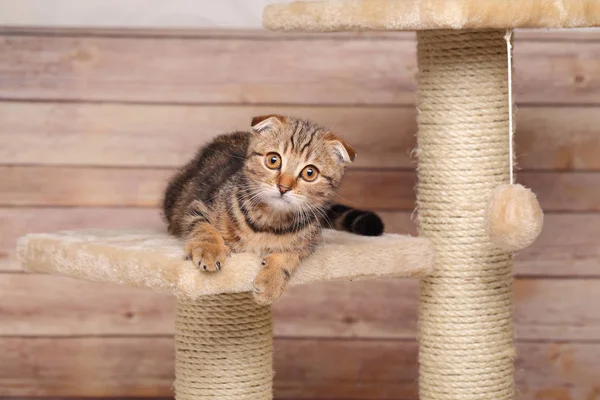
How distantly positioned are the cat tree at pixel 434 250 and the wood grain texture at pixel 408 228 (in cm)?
56

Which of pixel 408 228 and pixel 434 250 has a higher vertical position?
pixel 408 228

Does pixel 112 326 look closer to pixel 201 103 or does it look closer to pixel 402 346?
pixel 201 103

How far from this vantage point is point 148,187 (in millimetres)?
2535

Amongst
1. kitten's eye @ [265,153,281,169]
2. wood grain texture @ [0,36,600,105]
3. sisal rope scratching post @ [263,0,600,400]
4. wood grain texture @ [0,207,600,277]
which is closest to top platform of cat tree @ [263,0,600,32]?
sisal rope scratching post @ [263,0,600,400]

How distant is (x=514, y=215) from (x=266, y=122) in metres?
0.49

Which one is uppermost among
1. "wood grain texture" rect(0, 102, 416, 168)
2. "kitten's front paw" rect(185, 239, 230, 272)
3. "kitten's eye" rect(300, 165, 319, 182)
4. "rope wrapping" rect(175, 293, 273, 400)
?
"wood grain texture" rect(0, 102, 416, 168)

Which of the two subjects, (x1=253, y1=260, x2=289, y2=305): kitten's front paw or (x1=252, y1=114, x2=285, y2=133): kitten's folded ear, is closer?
(x1=253, y1=260, x2=289, y2=305): kitten's front paw

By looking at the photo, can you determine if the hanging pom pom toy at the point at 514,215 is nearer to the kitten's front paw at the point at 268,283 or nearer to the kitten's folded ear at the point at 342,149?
the kitten's folded ear at the point at 342,149

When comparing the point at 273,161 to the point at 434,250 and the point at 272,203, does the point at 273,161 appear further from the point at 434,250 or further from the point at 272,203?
the point at 434,250

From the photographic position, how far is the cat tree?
5.51 feet

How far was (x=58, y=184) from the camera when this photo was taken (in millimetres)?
2521

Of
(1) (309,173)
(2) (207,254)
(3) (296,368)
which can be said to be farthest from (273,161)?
(3) (296,368)

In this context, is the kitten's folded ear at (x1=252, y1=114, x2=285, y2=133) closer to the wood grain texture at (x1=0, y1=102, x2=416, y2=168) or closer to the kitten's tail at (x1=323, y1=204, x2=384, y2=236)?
the kitten's tail at (x1=323, y1=204, x2=384, y2=236)

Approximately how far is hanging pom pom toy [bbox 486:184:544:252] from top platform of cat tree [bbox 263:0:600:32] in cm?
32
